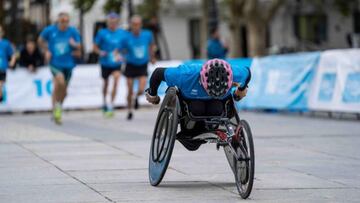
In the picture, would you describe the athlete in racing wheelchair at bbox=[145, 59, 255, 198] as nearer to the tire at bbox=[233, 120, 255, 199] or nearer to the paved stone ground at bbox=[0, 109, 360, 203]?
the tire at bbox=[233, 120, 255, 199]

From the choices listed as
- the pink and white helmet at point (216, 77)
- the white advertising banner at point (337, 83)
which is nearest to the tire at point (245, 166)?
the pink and white helmet at point (216, 77)

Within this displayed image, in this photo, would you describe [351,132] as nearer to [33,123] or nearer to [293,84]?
[293,84]

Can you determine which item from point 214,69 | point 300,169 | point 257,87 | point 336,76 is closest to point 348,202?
point 214,69

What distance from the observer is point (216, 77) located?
28.4 ft

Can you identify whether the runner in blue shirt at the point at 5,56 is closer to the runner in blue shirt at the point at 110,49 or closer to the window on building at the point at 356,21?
the runner in blue shirt at the point at 110,49

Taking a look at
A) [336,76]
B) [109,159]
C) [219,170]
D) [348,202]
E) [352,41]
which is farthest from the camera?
[352,41]

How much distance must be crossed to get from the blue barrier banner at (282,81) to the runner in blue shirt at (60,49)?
4206 mm

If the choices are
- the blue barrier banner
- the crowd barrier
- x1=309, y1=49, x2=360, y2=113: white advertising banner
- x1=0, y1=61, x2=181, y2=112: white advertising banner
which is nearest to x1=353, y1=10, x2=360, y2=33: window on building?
the crowd barrier

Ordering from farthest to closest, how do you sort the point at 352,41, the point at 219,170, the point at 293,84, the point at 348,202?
the point at 352,41, the point at 293,84, the point at 219,170, the point at 348,202

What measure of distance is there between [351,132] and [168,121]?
672 cm

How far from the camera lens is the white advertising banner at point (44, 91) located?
74.5 ft

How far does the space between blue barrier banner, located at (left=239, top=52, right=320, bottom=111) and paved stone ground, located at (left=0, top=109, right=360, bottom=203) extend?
2.32 meters

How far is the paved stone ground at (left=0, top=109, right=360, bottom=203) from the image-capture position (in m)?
8.55

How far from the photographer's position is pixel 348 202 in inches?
320
